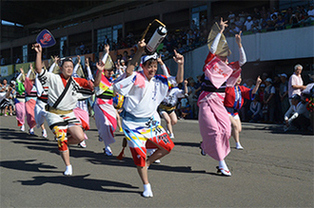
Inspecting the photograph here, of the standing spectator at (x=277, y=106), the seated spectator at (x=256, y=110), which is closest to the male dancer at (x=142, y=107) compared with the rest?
the standing spectator at (x=277, y=106)

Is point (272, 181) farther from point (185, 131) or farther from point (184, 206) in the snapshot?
point (185, 131)

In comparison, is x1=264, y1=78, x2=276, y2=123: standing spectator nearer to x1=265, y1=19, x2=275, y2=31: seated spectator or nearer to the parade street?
x1=265, y1=19, x2=275, y2=31: seated spectator

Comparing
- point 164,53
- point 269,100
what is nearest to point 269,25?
point 269,100

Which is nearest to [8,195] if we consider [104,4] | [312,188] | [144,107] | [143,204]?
[143,204]

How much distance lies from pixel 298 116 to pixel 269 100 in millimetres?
2529

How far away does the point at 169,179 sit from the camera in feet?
17.4

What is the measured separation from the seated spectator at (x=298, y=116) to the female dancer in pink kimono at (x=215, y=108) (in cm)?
552

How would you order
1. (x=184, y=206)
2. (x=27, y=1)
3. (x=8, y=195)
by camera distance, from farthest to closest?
1. (x=27, y=1)
2. (x=8, y=195)
3. (x=184, y=206)

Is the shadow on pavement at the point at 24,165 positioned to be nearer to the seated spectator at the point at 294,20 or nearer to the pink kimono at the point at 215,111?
the pink kimono at the point at 215,111

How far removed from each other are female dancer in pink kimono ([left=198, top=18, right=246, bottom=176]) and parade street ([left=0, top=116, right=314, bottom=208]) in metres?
0.46

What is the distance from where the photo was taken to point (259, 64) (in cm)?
1750

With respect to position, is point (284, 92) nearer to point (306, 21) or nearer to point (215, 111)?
point (306, 21)

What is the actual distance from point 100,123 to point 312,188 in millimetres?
4705

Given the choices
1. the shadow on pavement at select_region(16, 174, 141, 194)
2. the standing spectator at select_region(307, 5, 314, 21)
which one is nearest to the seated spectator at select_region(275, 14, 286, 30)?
the standing spectator at select_region(307, 5, 314, 21)
